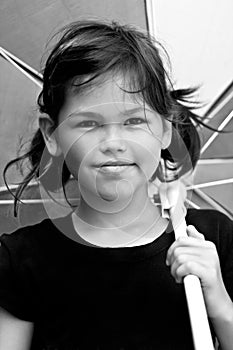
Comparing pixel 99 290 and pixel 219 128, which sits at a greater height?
pixel 219 128

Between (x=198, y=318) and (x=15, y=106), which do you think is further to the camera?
(x=15, y=106)

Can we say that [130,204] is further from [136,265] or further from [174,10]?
[174,10]

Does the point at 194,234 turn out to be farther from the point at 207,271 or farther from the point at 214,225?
the point at 214,225

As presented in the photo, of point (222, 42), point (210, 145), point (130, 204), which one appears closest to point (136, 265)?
point (130, 204)

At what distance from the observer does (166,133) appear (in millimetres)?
1474

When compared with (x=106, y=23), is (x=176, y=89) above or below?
below

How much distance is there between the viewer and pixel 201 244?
131 centimetres

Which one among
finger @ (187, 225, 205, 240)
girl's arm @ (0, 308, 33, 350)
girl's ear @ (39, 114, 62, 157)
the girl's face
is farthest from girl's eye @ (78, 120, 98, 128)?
girl's arm @ (0, 308, 33, 350)

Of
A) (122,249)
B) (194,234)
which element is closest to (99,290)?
(122,249)

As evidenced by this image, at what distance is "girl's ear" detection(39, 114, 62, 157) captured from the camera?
148 cm

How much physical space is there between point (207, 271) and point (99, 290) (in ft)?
0.84

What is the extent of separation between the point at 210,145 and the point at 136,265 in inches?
11.2

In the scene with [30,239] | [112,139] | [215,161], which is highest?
[112,139]

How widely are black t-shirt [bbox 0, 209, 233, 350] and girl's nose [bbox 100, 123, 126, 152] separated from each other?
0.23 m
